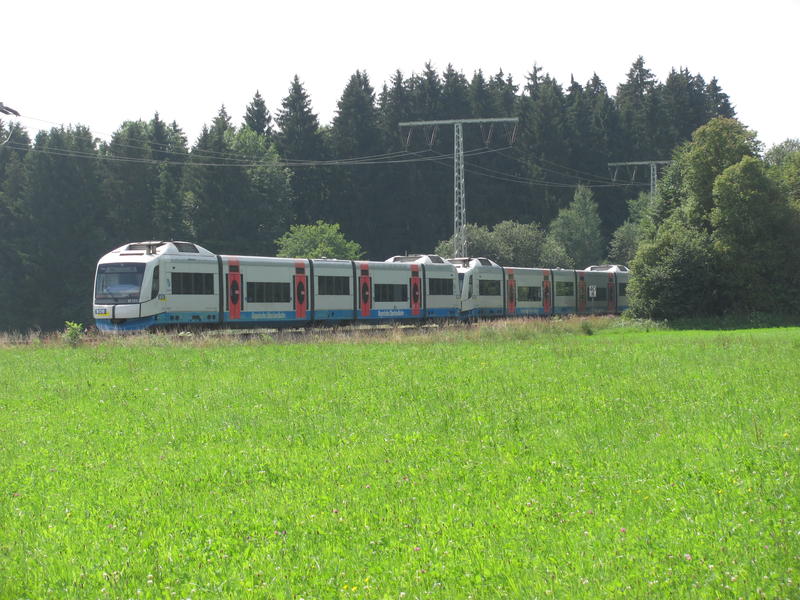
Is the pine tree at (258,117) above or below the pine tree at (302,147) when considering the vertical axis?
above

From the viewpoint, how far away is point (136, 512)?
8781mm

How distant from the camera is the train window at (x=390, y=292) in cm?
4069

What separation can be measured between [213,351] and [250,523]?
55.1ft

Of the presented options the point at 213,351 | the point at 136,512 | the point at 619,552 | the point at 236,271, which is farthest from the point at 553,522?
the point at 236,271

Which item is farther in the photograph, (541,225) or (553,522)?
(541,225)

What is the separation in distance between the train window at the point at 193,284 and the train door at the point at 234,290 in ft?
3.09

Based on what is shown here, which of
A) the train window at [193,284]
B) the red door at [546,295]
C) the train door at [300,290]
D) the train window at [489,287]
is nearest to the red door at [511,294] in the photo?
the train window at [489,287]

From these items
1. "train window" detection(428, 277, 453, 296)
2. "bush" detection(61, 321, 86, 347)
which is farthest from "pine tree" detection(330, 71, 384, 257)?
"bush" detection(61, 321, 86, 347)

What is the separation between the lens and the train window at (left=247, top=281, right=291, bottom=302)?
3434cm

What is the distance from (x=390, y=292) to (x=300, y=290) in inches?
243

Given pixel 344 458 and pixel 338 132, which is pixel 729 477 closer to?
pixel 344 458

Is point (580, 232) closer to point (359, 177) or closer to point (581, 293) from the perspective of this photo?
point (359, 177)

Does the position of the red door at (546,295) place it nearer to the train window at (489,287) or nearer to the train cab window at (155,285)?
the train window at (489,287)

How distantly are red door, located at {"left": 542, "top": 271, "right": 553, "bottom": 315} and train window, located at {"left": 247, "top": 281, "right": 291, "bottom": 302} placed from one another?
71.8 ft
